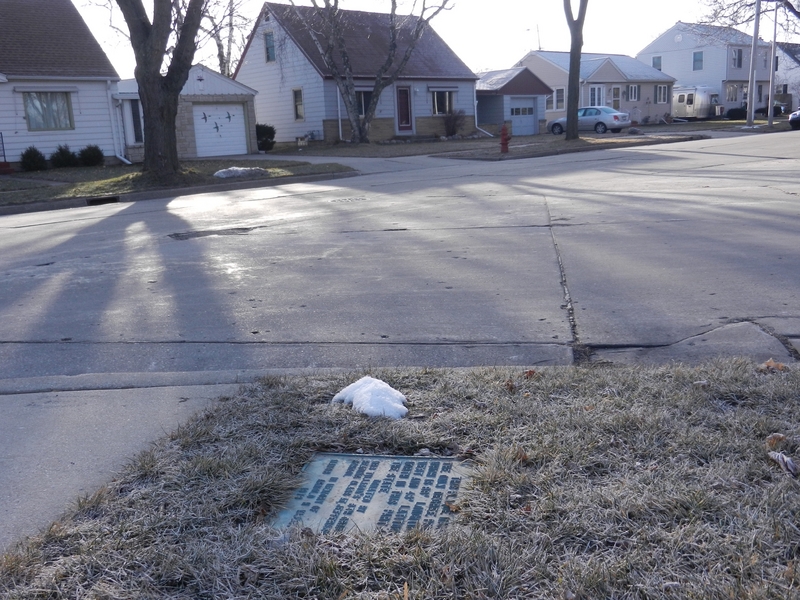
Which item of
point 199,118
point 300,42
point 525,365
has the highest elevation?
point 300,42

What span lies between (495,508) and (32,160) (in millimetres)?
27839

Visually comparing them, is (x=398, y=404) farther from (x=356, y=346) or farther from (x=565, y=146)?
(x=565, y=146)

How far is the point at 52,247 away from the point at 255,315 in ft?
18.2

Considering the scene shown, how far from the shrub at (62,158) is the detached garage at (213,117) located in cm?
366

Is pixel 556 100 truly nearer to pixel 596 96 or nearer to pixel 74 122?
pixel 596 96

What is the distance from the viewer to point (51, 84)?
91.0 feet

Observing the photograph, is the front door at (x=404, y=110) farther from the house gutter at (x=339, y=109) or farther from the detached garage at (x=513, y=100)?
the detached garage at (x=513, y=100)

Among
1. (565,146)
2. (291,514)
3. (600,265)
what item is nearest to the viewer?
(291,514)

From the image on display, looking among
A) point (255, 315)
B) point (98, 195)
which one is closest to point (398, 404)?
point (255, 315)

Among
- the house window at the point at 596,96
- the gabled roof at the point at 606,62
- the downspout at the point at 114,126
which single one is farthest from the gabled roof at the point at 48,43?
the house window at the point at 596,96

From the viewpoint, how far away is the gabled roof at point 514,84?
46000 millimetres

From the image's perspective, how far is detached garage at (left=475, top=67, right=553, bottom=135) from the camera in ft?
152

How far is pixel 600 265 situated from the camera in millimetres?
7875

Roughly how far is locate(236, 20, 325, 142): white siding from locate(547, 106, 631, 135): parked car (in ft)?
47.9
